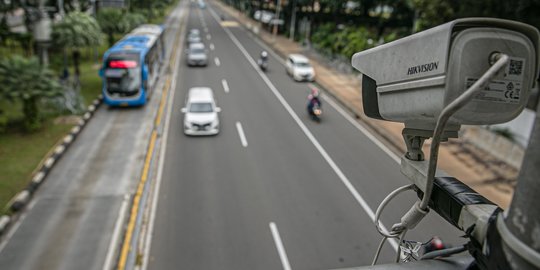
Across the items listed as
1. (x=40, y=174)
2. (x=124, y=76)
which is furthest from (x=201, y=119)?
(x=40, y=174)

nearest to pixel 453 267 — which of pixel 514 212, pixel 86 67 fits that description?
pixel 514 212

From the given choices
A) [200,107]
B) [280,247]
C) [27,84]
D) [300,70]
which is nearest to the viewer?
[280,247]

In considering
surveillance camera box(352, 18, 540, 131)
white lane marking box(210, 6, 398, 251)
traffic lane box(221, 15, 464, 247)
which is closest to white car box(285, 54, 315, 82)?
white lane marking box(210, 6, 398, 251)

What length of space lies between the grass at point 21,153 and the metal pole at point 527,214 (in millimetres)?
13141

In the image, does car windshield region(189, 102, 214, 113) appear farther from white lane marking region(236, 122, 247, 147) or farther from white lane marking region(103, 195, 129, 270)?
white lane marking region(103, 195, 129, 270)

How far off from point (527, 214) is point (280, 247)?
9.26 meters

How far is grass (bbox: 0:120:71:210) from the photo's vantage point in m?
12.3

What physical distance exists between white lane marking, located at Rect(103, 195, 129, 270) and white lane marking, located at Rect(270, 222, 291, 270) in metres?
4.01

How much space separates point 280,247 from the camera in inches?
396

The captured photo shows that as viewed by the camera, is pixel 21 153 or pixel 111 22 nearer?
pixel 21 153

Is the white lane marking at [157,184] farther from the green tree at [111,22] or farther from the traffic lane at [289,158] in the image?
the green tree at [111,22]

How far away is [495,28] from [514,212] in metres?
0.74

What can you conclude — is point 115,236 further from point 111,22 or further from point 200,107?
point 111,22

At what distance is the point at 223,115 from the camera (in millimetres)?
21109
